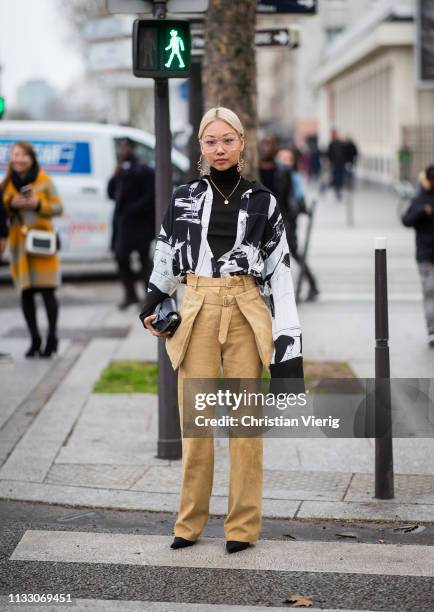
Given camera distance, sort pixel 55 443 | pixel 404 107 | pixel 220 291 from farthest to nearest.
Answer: pixel 404 107 → pixel 55 443 → pixel 220 291

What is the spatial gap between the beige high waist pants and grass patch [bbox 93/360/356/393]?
3.47 meters

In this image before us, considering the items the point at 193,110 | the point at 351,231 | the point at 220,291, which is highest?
the point at 193,110

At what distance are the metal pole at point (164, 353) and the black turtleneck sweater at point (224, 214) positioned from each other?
1.66 metres

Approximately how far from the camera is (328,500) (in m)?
6.20

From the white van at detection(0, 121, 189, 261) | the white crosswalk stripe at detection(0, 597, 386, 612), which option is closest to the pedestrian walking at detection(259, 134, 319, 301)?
the white van at detection(0, 121, 189, 261)

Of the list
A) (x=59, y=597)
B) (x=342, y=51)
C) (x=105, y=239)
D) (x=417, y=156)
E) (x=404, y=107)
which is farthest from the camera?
(x=342, y=51)

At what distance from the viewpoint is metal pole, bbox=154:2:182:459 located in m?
6.74

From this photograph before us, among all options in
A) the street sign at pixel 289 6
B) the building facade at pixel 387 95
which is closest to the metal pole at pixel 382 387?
the street sign at pixel 289 6

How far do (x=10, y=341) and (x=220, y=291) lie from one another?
21.7 feet

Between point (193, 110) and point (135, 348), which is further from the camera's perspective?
point (193, 110)

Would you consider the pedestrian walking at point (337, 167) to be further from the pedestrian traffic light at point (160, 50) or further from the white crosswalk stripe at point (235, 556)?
the white crosswalk stripe at point (235, 556)

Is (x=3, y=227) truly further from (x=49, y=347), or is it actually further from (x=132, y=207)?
(x=132, y=207)

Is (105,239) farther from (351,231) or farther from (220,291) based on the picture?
(220,291)

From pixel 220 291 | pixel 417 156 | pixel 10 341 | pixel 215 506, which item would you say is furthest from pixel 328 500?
pixel 417 156
